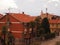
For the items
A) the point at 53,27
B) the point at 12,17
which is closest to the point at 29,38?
the point at 12,17

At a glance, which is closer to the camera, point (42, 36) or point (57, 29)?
point (42, 36)

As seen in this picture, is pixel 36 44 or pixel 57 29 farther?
pixel 57 29

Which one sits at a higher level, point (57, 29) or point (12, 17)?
point (12, 17)

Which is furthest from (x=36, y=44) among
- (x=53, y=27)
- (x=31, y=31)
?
(x=53, y=27)

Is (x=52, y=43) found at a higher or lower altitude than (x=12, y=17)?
lower

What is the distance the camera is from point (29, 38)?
45.6 metres

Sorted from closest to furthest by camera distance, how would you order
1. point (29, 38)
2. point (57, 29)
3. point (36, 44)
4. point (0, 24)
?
point (36, 44)
point (29, 38)
point (0, 24)
point (57, 29)

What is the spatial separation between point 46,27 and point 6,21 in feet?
28.8

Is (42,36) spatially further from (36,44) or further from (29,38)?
(36,44)

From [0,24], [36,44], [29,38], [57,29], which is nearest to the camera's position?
[36,44]

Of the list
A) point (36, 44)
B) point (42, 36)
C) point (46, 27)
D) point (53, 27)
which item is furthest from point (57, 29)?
point (36, 44)

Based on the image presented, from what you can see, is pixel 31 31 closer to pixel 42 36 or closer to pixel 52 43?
pixel 42 36

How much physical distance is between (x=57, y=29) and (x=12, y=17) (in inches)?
1128

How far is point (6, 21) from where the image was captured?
48438 mm
